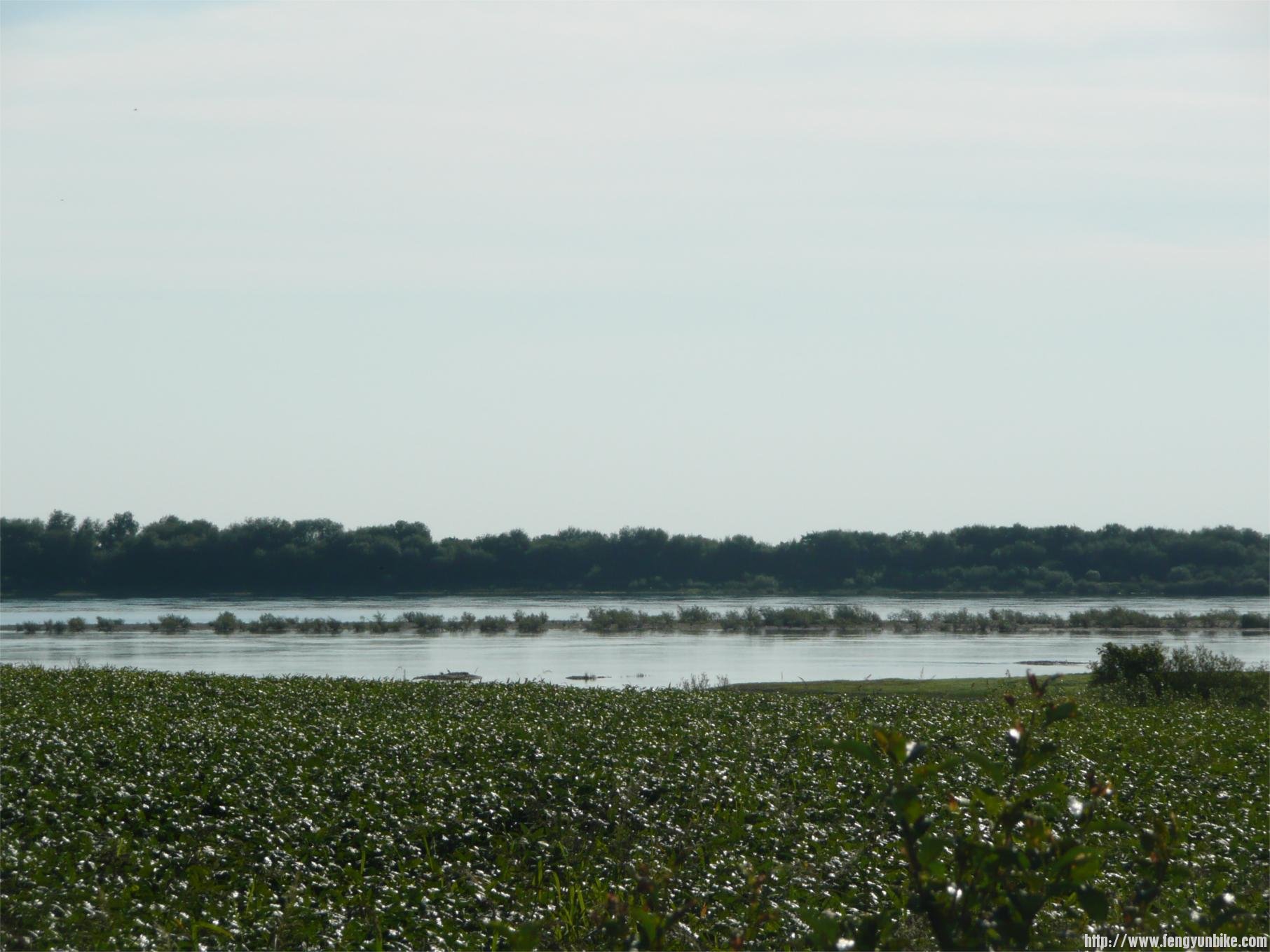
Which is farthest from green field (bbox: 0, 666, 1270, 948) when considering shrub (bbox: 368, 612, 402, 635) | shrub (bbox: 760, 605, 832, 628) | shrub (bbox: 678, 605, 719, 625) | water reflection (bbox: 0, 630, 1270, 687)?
shrub (bbox: 678, 605, 719, 625)

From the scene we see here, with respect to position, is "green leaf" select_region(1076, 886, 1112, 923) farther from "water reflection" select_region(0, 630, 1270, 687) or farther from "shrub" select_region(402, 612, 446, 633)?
"shrub" select_region(402, 612, 446, 633)

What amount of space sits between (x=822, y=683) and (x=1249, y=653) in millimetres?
24468

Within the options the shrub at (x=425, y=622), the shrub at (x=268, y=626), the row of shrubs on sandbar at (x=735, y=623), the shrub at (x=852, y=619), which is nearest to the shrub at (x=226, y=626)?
the row of shrubs on sandbar at (x=735, y=623)

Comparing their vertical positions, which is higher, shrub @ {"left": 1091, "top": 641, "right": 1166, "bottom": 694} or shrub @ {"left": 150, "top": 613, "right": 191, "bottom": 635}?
shrub @ {"left": 1091, "top": 641, "right": 1166, "bottom": 694}

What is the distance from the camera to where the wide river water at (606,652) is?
126 ft

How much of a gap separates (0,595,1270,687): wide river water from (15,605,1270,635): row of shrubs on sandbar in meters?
→ 1.97

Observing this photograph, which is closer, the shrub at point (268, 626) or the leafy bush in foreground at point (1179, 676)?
the leafy bush in foreground at point (1179, 676)

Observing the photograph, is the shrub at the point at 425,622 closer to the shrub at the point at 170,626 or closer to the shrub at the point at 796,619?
the shrub at the point at 170,626

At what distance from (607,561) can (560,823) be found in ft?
331

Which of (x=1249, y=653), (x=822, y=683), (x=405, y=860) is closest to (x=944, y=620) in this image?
(x=1249, y=653)

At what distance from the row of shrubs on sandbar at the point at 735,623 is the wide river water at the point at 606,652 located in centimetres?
197

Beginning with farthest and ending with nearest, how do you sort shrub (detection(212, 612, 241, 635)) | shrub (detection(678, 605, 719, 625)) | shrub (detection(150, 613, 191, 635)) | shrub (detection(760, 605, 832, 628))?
shrub (detection(678, 605, 719, 625)), shrub (detection(760, 605, 832, 628)), shrub (detection(212, 612, 241, 635)), shrub (detection(150, 613, 191, 635))

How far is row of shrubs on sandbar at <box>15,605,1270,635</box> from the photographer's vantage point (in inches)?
2574

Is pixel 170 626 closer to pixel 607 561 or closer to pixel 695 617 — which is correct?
pixel 695 617
